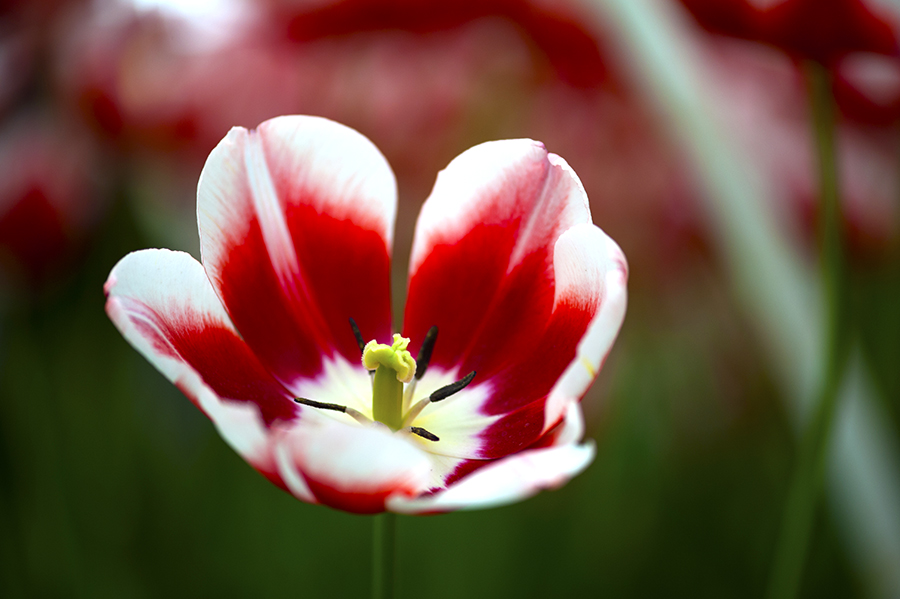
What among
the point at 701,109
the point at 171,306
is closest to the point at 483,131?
the point at 701,109

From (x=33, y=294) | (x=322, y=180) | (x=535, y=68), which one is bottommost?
(x=33, y=294)

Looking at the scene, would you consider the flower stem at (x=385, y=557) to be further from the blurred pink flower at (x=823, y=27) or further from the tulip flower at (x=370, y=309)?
the blurred pink flower at (x=823, y=27)

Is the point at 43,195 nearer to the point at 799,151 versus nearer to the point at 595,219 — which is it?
the point at 595,219

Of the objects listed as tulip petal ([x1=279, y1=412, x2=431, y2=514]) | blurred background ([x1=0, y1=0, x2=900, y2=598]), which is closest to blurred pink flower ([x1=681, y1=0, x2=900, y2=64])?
blurred background ([x1=0, y1=0, x2=900, y2=598])

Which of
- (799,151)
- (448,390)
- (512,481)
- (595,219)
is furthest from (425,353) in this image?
(799,151)

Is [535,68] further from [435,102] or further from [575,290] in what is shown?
[575,290]

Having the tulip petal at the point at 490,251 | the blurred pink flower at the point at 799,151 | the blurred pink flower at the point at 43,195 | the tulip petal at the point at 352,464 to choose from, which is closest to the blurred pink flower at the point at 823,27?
the tulip petal at the point at 490,251

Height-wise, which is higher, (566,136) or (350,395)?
(566,136)
